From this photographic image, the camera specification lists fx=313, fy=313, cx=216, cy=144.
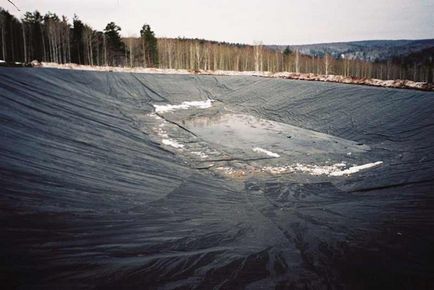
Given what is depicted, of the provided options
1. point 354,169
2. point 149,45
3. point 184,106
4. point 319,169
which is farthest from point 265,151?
point 149,45

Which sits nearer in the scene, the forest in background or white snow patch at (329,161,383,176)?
white snow patch at (329,161,383,176)

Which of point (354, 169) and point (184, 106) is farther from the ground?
point (184, 106)

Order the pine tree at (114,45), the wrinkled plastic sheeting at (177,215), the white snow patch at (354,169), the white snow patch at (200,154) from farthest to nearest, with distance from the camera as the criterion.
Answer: the pine tree at (114,45), the white snow patch at (200,154), the white snow patch at (354,169), the wrinkled plastic sheeting at (177,215)

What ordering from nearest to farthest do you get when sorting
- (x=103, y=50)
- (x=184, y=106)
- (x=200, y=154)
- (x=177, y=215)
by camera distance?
(x=177, y=215) → (x=200, y=154) → (x=184, y=106) → (x=103, y=50)

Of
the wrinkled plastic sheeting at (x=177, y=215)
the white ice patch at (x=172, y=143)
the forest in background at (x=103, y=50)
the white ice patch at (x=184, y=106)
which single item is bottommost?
the wrinkled plastic sheeting at (x=177, y=215)

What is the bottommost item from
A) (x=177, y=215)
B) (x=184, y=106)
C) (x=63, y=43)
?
(x=177, y=215)

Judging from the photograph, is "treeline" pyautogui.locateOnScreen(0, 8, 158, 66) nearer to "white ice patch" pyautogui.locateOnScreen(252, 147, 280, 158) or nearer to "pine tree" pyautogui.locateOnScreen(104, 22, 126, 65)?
"pine tree" pyautogui.locateOnScreen(104, 22, 126, 65)

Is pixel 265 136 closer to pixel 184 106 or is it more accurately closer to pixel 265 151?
pixel 265 151

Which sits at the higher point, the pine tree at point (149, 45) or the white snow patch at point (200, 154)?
the pine tree at point (149, 45)

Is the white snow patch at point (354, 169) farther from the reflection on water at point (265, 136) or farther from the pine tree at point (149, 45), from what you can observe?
the pine tree at point (149, 45)

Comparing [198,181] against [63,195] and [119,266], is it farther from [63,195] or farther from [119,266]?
[119,266]

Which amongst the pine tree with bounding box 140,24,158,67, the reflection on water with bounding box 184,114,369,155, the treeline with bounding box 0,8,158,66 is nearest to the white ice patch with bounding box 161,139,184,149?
the reflection on water with bounding box 184,114,369,155

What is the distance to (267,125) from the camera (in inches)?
460

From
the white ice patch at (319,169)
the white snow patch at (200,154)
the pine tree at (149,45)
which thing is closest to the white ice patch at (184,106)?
the white snow patch at (200,154)
